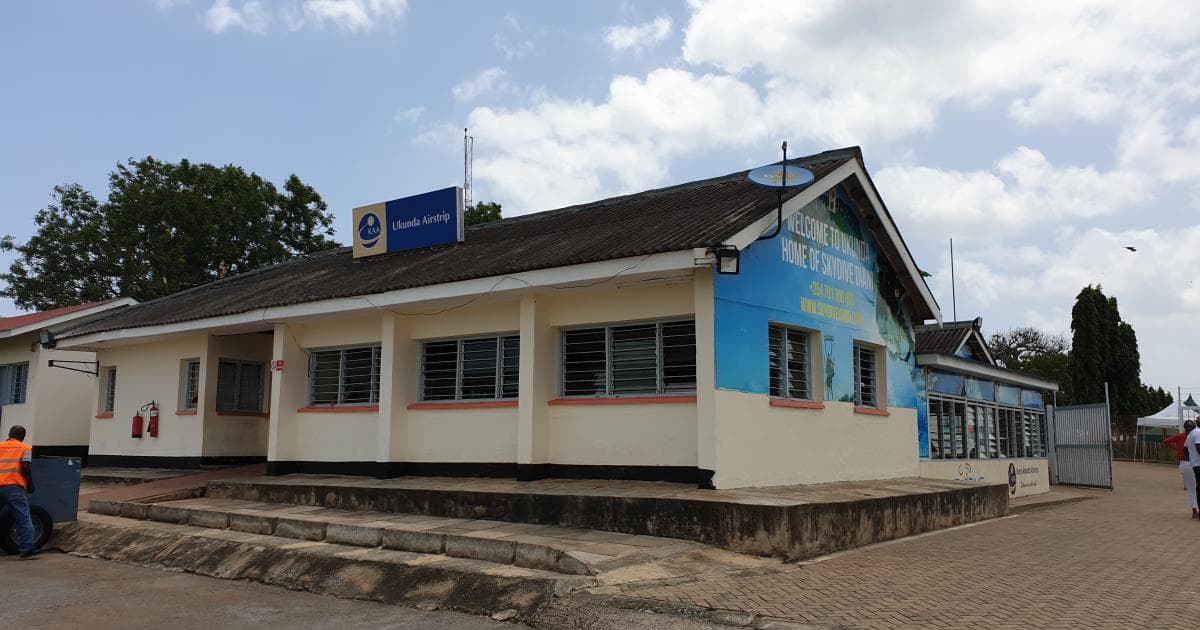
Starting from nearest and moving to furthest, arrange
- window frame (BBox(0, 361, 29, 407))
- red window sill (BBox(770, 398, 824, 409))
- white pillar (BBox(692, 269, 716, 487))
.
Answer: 1. white pillar (BBox(692, 269, 716, 487))
2. red window sill (BBox(770, 398, 824, 409))
3. window frame (BBox(0, 361, 29, 407))

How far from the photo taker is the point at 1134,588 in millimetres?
7926

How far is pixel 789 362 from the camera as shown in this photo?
510 inches

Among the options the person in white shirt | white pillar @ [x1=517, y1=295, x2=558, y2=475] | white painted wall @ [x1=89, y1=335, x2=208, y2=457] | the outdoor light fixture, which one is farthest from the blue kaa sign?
the person in white shirt

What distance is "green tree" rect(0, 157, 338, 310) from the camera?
35.2m

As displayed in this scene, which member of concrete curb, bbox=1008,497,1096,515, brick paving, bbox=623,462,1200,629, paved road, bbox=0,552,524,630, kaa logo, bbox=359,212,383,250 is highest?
kaa logo, bbox=359,212,383,250

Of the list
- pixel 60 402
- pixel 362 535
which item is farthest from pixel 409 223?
pixel 60 402

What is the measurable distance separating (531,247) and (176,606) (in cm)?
744

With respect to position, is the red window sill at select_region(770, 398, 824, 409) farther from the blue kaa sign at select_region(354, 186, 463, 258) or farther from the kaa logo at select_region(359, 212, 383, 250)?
the kaa logo at select_region(359, 212, 383, 250)

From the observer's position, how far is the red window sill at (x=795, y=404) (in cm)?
1195

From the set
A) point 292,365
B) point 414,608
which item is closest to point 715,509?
point 414,608

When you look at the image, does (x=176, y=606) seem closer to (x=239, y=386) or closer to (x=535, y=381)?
(x=535, y=381)

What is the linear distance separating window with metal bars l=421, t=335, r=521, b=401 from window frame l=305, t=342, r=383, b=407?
2.64 feet

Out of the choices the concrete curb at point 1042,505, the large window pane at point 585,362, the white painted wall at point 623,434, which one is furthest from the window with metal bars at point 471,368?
the concrete curb at point 1042,505

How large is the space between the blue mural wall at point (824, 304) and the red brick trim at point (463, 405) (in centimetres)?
349
